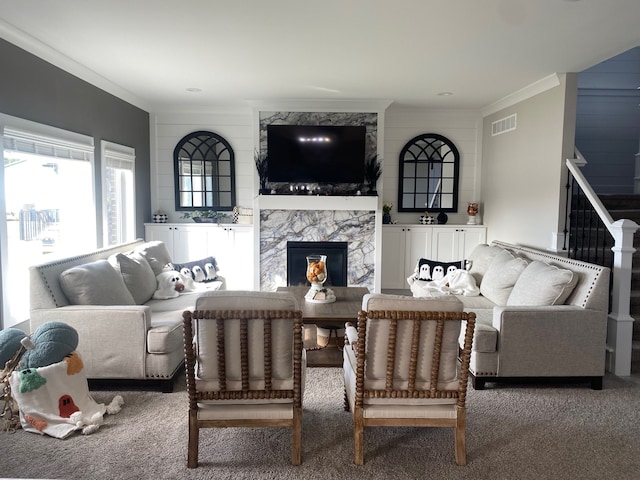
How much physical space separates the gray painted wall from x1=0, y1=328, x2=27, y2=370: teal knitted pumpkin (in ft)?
5.47

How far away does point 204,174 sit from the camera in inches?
273

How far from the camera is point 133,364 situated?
337cm

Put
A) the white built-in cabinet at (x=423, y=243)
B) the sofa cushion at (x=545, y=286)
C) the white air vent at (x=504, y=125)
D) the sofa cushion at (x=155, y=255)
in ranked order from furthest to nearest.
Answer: the white built-in cabinet at (x=423, y=243), the white air vent at (x=504, y=125), the sofa cushion at (x=155, y=255), the sofa cushion at (x=545, y=286)

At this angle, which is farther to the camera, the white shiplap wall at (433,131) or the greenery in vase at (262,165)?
the white shiplap wall at (433,131)

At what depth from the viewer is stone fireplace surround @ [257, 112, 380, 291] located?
6461mm

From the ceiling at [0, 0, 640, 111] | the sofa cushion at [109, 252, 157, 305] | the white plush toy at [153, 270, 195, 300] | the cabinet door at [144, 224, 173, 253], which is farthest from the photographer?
the cabinet door at [144, 224, 173, 253]

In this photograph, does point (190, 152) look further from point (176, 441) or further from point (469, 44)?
point (176, 441)

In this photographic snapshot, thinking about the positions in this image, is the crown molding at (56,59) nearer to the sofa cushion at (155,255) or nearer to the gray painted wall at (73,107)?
the gray painted wall at (73,107)

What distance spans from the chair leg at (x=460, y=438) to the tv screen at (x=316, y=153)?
435cm

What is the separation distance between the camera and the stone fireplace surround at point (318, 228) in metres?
6.46

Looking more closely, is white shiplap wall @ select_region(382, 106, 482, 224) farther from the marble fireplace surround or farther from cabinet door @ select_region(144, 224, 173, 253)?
cabinet door @ select_region(144, 224, 173, 253)

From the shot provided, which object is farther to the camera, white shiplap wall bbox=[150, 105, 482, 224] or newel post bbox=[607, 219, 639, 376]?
white shiplap wall bbox=[150, 105, 482, 224]

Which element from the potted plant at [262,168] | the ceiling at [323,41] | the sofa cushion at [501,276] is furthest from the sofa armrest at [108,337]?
the potted plant at [262,168]

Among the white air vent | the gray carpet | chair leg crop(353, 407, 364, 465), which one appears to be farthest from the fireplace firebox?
chair leg crop(353, 407, 364, 465)
